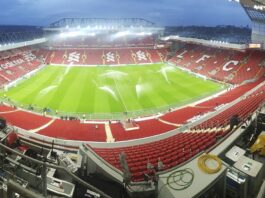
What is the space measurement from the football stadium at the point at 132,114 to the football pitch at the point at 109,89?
139mm

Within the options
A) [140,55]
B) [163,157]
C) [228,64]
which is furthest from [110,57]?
[163,157]

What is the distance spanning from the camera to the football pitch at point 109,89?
1288 inches

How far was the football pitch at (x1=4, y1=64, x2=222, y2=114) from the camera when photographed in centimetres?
Answer: 3272

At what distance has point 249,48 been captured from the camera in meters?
45.5

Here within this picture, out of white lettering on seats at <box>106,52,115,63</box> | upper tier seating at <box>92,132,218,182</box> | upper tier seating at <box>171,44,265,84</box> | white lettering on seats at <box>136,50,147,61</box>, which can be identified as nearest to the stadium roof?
upper tier seating at <box>171,44,265,84</box>

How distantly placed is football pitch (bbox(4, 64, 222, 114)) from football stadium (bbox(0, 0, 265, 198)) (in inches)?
5.5

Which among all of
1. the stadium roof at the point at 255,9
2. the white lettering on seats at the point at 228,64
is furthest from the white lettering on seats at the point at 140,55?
the stadium roof at the point at 255,9

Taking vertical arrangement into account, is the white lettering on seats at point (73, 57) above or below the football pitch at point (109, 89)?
above

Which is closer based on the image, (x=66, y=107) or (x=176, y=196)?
(x=176, y=196)

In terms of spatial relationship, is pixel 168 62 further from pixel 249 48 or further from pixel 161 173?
pixel 161 173

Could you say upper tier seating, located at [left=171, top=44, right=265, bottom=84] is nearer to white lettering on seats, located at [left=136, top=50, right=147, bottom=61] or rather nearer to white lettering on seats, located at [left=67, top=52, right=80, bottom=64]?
white lettering on seats, located at [left=136, top=50, right=147, bottom=61]

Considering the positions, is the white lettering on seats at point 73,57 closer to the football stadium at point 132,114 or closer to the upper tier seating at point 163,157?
the football stadium at point 132,114

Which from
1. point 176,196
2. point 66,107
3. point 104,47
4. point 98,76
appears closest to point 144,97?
point 66,107

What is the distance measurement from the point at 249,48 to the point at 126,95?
21427 mm
